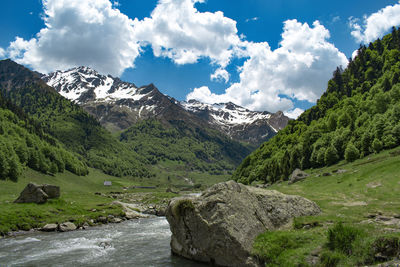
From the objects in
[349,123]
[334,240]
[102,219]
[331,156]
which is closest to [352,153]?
[331,156]

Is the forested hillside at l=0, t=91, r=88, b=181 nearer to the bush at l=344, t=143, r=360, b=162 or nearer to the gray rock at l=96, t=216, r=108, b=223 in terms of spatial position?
the gray rock at l=96, t=216, r=108, b=223

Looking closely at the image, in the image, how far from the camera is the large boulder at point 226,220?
1905 cm

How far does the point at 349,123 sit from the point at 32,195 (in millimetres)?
117120

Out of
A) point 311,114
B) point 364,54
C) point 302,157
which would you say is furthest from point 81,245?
point 364,54

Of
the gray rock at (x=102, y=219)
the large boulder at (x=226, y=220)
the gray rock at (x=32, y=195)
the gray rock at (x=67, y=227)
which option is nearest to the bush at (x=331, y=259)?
the large boulder at (x=226, y=220)

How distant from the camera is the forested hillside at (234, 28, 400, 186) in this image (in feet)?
259

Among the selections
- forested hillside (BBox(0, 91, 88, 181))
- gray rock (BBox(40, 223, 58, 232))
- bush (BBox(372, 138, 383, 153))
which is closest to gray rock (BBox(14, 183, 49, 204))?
gray rock (BBox(40, 223, 58, 232))

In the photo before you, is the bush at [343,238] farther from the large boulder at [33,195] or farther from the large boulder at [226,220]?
the large boulder at [33,195]

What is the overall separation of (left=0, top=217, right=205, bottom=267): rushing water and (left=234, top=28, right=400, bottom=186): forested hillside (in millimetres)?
71293

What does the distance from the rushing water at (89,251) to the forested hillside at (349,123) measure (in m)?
71.3

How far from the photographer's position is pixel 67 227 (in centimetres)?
4334

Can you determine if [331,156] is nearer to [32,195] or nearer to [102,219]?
[102,219]

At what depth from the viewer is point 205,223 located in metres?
20.4

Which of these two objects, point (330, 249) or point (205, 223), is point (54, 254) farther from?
point (330, 249)
